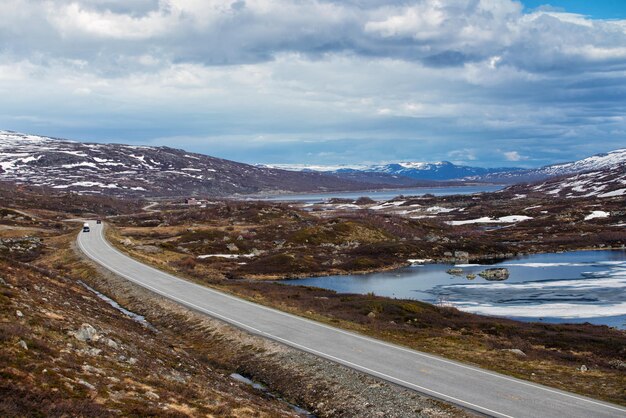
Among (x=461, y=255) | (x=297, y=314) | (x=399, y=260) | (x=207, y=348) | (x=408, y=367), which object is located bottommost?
(x=399, y=260)

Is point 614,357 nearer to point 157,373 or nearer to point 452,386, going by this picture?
point 452,386

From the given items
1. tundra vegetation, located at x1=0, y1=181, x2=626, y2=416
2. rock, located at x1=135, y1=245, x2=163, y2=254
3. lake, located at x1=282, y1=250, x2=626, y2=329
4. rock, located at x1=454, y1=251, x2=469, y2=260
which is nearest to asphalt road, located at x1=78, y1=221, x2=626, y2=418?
tundra vegetation, located at x1=0, y1=181, x2=626, y2=416

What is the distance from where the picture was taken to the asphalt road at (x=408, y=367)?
24.7m

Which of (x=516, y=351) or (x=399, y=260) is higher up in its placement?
(x=516, y=351)

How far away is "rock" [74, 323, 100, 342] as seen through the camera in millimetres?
26870

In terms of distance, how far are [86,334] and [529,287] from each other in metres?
61.7

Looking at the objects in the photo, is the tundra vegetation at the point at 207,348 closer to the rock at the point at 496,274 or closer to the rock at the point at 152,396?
the rock at the point at 152,396

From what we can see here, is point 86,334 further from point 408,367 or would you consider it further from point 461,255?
point 461,255

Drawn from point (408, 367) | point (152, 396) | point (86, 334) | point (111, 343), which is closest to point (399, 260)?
point (408, 367)

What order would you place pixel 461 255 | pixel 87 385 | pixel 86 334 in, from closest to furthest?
pixel 87 385 < pixel 86 334 < pixel 461 255

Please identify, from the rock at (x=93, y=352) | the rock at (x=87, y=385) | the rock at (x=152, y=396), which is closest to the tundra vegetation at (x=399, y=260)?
the rock at (x=152, y=396)

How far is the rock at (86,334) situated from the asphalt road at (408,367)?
42.1 ft

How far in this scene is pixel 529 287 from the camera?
73.1 m

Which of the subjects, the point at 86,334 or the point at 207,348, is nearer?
the point at 86,334
